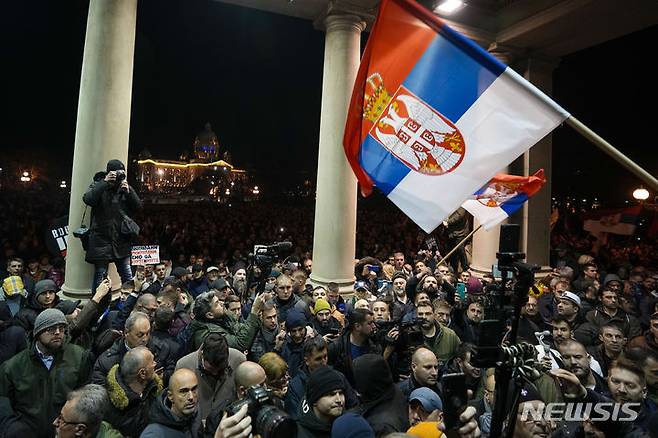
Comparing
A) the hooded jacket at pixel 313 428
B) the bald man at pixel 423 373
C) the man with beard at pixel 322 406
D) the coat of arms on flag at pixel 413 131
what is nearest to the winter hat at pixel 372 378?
the man with beard at pixel 322 406

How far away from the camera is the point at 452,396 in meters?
1.94

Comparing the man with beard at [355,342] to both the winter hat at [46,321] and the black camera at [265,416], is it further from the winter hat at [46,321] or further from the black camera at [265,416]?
the winter hat at [46,321]

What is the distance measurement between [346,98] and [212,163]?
86.4 metres

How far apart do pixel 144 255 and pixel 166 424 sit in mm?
5907

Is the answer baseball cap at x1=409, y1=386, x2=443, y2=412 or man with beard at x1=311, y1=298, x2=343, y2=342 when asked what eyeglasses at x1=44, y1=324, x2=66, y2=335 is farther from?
baseball cap at x1=409, y1=386, x2=443, y2=412

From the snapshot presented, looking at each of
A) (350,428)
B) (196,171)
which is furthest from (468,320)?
(196,171)

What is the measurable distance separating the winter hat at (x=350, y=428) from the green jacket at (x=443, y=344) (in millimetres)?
2874

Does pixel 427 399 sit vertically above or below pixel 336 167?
below

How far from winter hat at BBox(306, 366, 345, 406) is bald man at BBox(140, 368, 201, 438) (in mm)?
927

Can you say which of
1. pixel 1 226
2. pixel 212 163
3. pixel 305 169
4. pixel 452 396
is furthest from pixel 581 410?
pixel 212 163

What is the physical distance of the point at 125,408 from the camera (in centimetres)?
339

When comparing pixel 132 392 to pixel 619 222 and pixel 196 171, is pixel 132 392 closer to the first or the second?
pixel 619 222

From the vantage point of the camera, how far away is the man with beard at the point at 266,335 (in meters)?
5.06

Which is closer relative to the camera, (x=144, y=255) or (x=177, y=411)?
(x=177, y=411)
